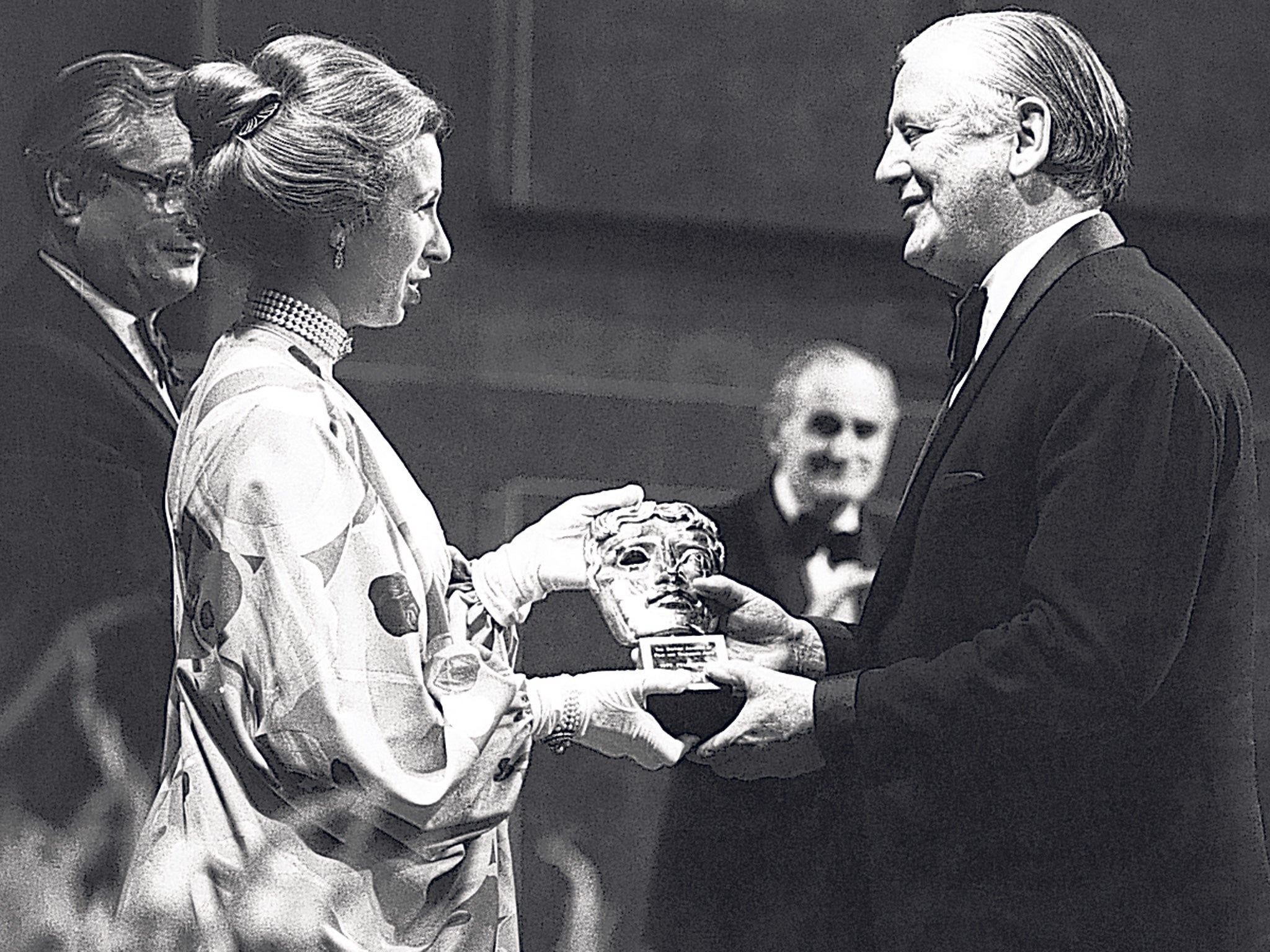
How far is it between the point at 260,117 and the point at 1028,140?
33.6 inches

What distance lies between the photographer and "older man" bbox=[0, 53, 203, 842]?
2082mm

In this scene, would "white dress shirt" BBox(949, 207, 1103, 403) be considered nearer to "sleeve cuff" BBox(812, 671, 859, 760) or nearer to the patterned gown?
"sleeve cuff" BBox(812, 671, 859, 760)

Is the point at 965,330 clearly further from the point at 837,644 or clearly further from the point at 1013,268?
the point at 837,644

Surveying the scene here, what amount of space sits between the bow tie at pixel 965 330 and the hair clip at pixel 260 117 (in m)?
0.82

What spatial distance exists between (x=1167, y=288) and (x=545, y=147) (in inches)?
29.1

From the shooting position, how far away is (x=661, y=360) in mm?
2248

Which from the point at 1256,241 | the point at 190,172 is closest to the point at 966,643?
the point at 1256,241

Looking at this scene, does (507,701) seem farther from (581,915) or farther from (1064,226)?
(1064,226)

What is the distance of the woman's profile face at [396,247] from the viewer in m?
2.05

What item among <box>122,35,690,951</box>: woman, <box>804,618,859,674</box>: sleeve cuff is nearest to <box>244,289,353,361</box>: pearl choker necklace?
<box>122,35,690,951</box>: woman

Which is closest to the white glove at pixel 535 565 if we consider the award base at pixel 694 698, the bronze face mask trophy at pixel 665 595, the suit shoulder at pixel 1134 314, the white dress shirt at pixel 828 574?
the bronze face mask trophy at pixel 665 595

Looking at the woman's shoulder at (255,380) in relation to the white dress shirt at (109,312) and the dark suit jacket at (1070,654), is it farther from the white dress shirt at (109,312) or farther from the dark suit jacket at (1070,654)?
the dark suit jacket at (1070,654)

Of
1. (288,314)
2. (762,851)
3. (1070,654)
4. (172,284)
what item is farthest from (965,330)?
(172,284)

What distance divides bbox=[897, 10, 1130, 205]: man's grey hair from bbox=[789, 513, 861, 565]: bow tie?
478 millimetres
